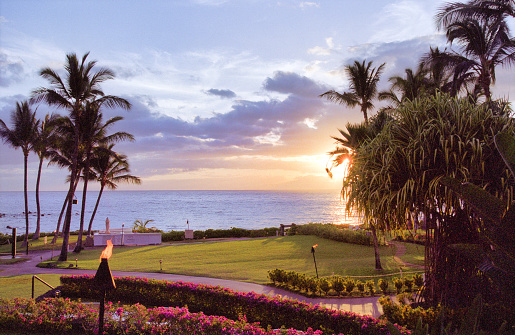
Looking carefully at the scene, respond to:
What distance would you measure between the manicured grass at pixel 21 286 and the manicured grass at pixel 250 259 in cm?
276

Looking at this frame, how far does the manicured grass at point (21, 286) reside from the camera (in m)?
11.9

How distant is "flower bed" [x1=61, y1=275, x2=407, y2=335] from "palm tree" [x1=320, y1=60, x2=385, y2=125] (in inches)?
630

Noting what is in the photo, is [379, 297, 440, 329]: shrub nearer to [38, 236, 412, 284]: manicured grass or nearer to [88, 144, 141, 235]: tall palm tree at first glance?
[38, 236, 412, 284]: manicured grass

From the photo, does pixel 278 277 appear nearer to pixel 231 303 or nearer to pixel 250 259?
pixel 231 303

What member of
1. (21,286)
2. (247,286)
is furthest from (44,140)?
(247,286)

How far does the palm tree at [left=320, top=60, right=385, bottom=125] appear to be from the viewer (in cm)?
2223

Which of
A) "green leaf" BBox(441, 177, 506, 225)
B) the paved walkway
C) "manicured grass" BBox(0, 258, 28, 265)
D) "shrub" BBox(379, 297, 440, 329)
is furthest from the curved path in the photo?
"green leaf" BBox(441, 177, 506, 225)

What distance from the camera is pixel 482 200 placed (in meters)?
5.14

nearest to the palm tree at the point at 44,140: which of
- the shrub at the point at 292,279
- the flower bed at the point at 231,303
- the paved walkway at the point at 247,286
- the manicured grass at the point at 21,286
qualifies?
the paved walkway at the point at 247,286

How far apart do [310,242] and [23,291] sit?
1706 centimetres

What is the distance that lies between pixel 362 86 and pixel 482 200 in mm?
18318

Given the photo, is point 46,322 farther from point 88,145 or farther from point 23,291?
point 88,145

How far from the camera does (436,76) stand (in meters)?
24.9

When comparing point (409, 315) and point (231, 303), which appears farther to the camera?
point (231, 303)
